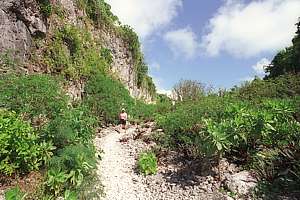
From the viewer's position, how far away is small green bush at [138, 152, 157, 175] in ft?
34.0

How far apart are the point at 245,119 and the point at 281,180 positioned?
1.81m

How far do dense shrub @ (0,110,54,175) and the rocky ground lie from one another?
1.86 meters

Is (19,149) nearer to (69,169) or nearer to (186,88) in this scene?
(69,169)

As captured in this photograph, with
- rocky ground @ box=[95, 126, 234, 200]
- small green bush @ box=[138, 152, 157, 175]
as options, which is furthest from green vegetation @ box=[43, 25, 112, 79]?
small green bush @ box=[138, 152, 157, 175]

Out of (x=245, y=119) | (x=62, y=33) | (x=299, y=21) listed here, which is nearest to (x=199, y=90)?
(x=299, y=21)

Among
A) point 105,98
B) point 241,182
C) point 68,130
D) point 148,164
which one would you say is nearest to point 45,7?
point 105,98

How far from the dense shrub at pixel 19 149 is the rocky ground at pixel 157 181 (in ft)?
6.09

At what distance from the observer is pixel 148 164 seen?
10484 millimetres

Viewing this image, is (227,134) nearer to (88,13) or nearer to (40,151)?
(40,151)

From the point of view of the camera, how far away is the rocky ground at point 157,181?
8.94m

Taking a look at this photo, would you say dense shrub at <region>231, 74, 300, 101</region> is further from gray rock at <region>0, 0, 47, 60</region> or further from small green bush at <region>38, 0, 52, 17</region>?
small green bush at <region>38, 0, 52, 17</region>

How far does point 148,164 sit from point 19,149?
11.8 ft

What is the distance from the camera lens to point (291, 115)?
33.5ft

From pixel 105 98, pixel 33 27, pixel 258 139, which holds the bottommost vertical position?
pixel 258 139
